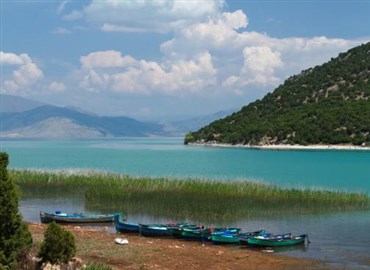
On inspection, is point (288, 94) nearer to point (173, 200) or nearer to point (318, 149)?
point (318, 149)

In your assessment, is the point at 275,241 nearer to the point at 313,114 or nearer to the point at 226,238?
the point at 226,238

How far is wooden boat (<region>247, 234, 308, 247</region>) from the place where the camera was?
28.0m

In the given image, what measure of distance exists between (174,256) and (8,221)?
10.2 metres

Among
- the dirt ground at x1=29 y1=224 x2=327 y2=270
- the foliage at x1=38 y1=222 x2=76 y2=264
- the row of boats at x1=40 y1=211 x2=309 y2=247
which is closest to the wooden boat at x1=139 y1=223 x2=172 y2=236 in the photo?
the row of boats at x1=40 y1=211 x2=309 y2=247

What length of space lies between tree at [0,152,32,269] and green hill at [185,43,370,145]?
128m

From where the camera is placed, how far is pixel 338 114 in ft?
494

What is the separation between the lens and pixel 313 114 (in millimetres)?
158250

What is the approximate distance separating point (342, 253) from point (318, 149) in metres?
113

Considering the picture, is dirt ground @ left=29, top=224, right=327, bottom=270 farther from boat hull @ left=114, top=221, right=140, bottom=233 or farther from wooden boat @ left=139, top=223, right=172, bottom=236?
boat hull @ left=114, top=221, right=140, bottom=233

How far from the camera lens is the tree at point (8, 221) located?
1603cm

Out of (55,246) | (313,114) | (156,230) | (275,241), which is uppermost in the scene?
(313,114)

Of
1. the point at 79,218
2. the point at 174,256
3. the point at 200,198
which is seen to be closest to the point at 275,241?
the point at 174,256

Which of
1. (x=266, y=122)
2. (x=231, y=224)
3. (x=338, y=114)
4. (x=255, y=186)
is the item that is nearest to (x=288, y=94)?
(x=266, y=122)

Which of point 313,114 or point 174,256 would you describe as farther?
point 313,114
